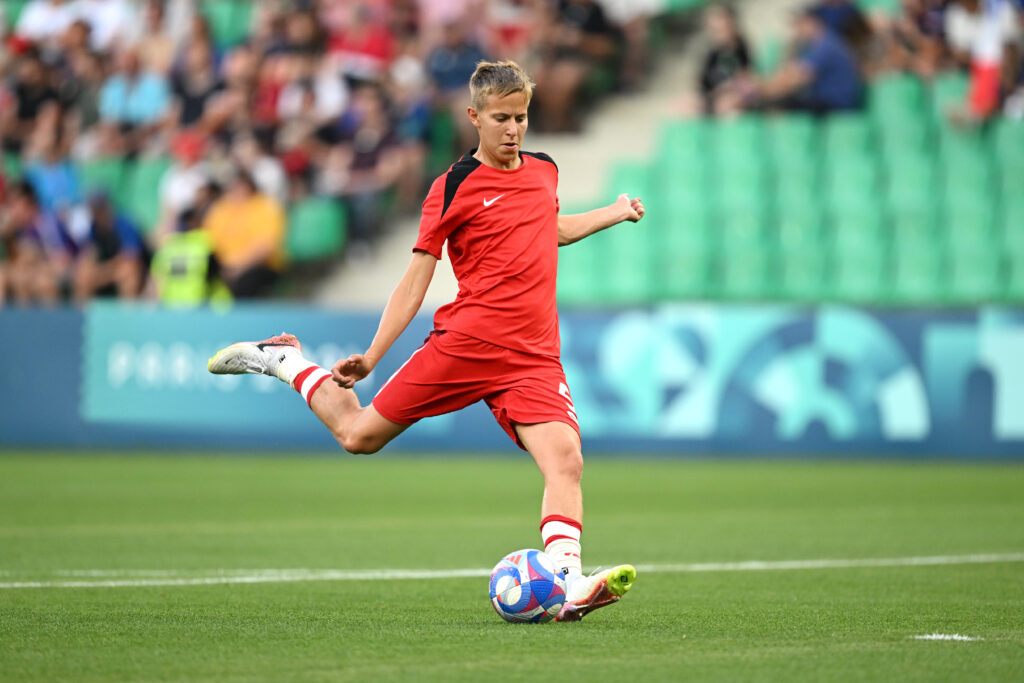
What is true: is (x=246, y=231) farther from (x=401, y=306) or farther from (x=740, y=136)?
(x=401, y=306)

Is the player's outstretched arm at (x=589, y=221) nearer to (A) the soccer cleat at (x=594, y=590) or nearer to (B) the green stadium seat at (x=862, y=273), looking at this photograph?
(A) the soccer cleat at (x=594, y=590)

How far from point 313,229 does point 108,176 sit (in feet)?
11.7

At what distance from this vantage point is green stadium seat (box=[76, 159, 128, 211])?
67.8ft

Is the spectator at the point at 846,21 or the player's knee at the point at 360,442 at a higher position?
the spectator at the point at 846,21

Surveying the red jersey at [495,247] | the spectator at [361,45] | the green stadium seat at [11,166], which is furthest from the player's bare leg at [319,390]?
the green stadium seat at [11,166]

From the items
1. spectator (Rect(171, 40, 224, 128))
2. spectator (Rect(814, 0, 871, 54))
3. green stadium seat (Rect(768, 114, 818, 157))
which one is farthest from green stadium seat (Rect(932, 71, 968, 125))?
spectator (Rect(171, 40, 224, 128))

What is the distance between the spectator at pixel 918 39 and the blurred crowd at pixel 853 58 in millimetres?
11

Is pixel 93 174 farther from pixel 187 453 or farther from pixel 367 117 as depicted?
pixel 187 453

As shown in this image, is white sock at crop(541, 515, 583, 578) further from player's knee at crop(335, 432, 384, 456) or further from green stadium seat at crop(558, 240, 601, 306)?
green stadium seat at crop(558, 240, 601, 306)

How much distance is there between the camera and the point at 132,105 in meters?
21.5

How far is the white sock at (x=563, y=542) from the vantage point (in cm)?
592

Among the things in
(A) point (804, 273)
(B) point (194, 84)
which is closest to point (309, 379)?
(A) point (804, 273)

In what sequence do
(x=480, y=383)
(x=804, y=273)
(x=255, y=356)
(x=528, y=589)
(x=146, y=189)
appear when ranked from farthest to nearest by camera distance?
(x=146, y=189) → (x=804, y=273) → (x=255, y=356) → (x=480, y=383) → (x=528, y=589)

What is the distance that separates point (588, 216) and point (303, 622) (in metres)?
2.01
